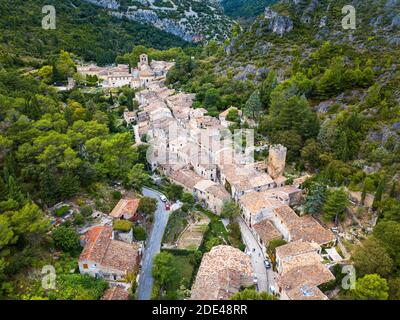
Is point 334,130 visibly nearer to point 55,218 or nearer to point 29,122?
point 55,218

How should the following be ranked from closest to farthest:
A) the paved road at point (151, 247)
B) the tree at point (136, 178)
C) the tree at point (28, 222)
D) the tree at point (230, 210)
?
the tree at point (28, 222) < the paved road at point (151, 247) < the tree at point (230, 210) < the tree at point (136, 178)

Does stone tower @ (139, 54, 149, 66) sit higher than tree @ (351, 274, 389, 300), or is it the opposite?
stone tower @ (139, 54, 149, 66)

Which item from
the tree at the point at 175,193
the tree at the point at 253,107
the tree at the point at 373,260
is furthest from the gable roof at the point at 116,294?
the tree at the point at 253,107

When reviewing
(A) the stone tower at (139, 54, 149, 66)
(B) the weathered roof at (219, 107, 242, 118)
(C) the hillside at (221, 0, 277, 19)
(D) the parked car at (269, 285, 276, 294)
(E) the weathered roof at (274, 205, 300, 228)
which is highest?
(C) the hillside at (221, 0, 277, 19)

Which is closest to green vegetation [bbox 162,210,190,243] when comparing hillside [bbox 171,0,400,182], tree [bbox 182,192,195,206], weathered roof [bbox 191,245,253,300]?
tree [bbox 182,192,195,206]

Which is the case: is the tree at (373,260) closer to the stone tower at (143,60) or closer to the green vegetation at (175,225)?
the green vegetation at (175,225)

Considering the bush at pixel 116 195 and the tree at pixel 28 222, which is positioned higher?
the tree at pixel 28 222

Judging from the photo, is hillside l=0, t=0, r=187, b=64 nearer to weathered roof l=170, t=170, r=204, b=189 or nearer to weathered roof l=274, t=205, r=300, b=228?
weathered roof l=170, t=170, r=204, b=189

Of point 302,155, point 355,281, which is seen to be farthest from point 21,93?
point 355,281

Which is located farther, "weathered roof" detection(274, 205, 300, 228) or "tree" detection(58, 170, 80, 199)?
"weathered roof" detection(274, 205, 300, 228)
